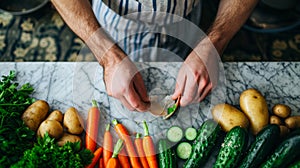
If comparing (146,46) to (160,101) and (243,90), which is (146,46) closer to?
(160,101)

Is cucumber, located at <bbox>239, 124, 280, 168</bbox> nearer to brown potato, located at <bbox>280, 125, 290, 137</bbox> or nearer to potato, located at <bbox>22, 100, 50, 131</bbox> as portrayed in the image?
brown potato, located at <bbox>280, 125, 290, 137</bbox>

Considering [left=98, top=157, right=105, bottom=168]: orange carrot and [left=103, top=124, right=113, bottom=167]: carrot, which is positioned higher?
[left=103, top=124, right=113, bottom=167]: carrot

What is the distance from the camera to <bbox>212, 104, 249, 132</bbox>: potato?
1316 mm

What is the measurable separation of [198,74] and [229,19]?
0.30 metres

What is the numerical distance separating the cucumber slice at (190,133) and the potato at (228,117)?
3.8 inches

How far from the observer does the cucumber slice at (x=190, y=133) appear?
1.35m

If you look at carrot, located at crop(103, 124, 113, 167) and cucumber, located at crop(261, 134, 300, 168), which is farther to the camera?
carrot, located at crop(103, 124, 113, 167)

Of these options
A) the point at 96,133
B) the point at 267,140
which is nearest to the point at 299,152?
the point at 267,140

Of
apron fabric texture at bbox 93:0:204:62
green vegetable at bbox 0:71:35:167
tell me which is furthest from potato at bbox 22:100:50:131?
apron fabric texture at bbox 93:0:204:62

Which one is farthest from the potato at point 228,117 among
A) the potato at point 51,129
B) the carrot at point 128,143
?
the potato at point 51,129

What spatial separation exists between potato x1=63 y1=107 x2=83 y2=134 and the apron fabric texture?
0.39m

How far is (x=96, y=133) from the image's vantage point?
1.34 meters

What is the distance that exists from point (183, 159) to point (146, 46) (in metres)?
0.53

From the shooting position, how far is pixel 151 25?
4.82ft
